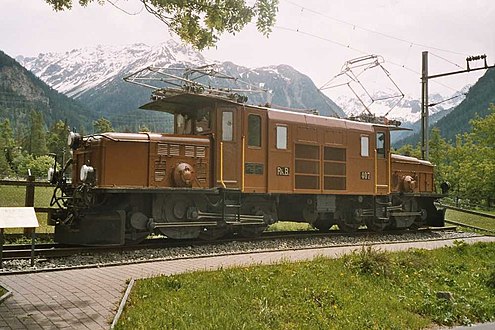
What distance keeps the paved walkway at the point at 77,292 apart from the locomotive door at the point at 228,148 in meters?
3.13

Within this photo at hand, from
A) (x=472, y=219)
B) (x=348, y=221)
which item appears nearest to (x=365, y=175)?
(x=348, y=221)

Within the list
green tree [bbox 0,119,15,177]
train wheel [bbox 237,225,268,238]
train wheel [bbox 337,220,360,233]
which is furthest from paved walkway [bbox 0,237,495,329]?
green tree [bbox 0,119,15,177]

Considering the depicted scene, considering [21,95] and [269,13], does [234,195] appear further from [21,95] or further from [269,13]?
[21,95]

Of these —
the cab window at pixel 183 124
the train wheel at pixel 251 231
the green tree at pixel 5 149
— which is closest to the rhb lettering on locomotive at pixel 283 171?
the train wheel at pixel 251 231

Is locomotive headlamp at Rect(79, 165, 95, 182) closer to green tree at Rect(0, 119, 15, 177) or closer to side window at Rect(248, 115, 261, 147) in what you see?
side window at Rect(248, 115, 261, 147)

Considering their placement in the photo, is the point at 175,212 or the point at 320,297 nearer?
the point at 320,297

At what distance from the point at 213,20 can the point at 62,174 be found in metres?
6.42

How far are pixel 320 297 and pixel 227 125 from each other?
22.9 feet

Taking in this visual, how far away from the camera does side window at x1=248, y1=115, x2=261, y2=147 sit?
14.4 meters

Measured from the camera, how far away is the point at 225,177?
13.8 m

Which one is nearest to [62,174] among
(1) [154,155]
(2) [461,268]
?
(1) [154,155]

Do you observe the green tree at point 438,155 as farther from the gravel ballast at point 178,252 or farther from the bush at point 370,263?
the bush at point 370,263

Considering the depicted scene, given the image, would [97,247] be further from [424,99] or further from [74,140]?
[424,99]

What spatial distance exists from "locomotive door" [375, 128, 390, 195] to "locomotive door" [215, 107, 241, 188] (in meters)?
6.34
